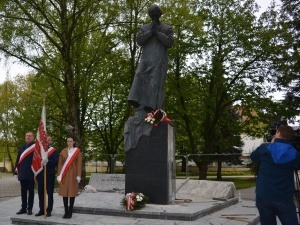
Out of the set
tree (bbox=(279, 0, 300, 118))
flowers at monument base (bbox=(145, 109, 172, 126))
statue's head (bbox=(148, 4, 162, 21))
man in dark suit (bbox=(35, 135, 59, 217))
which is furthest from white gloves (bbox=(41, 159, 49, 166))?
tree (bbox=(279, 0, 300, 118))

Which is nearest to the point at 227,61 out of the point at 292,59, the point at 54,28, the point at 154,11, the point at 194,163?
the point at 292,59

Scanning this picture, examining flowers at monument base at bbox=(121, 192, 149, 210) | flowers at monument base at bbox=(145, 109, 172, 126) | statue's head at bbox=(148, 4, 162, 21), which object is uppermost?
statue's head at bbox=(148, 4, 162, 21)

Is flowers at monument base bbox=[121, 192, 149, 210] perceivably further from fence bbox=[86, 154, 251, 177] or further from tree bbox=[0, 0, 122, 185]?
tree bbox=[0, 0, 122, 185]

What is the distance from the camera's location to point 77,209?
31.5 feet

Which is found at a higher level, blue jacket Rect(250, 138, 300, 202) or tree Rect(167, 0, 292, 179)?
tree Rect(167, 0, 292, 179)

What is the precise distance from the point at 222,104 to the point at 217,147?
7974mm

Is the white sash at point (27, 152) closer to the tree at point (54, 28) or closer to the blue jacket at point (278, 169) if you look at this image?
the blue jacket at point (278, 169)

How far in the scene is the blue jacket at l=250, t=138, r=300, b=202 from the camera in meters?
4.83

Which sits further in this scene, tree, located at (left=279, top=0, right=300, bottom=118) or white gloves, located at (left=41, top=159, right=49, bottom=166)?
tree, located at (left=279, top=0, right=300, bottom=118)

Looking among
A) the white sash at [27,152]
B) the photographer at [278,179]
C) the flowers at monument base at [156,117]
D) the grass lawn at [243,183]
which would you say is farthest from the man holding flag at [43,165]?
the grass lawn at [243,183]

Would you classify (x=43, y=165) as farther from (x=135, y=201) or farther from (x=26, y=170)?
(x=135, y=201)

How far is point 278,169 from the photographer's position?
493cm

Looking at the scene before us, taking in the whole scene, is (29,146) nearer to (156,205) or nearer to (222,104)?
(156,205)

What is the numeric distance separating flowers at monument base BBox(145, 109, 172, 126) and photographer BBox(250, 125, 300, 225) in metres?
5.00
